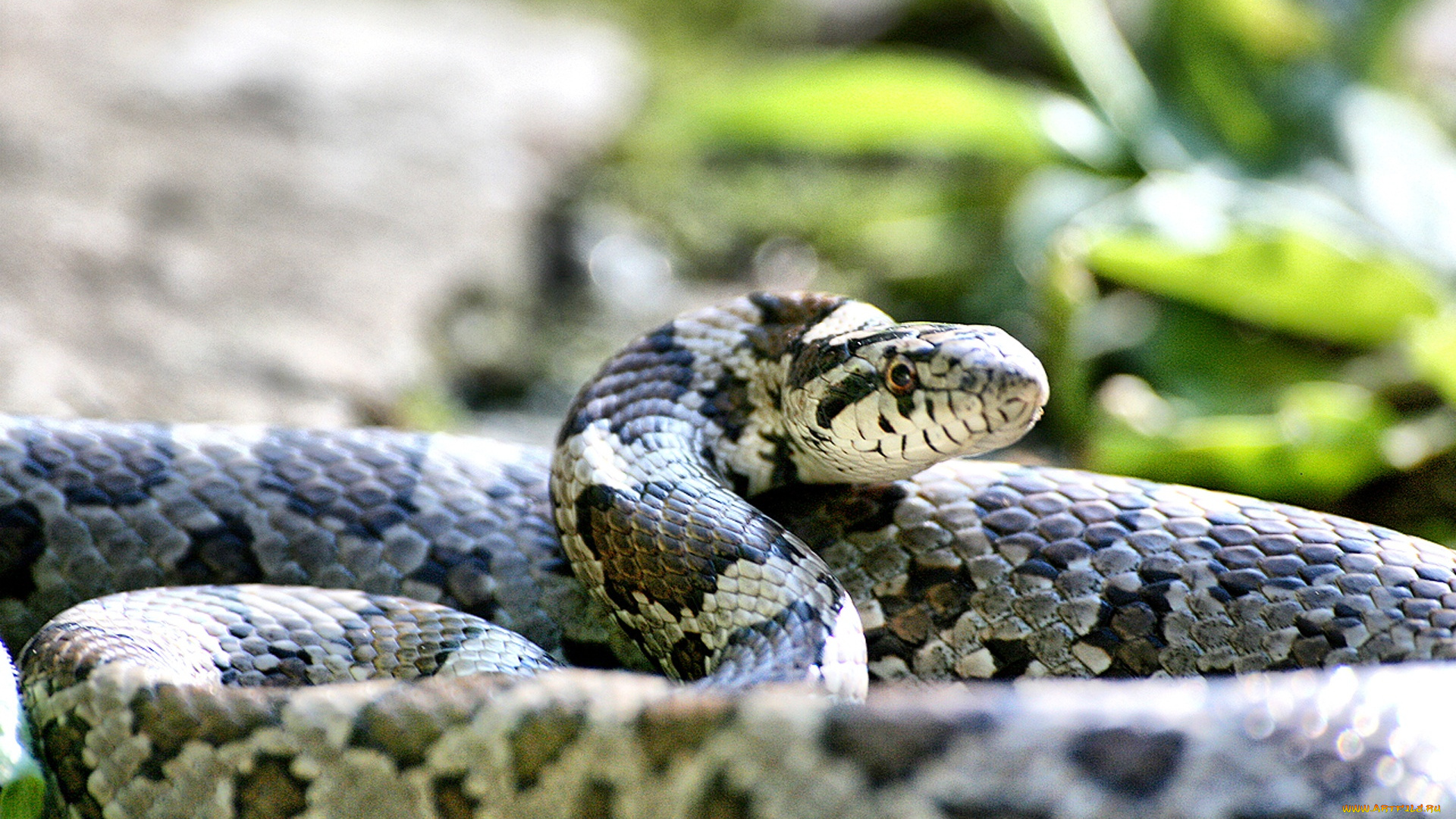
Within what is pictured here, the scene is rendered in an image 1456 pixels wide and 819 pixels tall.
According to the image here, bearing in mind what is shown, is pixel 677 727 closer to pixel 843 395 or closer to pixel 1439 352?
pixel 843 395

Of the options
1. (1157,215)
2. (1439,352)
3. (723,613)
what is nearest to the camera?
(723,613)

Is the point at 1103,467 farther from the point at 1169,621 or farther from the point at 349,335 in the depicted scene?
the point at 349,335

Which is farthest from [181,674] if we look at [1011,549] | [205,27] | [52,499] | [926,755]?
[205,27]

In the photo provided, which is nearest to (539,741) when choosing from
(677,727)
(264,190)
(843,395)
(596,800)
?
(596,800)

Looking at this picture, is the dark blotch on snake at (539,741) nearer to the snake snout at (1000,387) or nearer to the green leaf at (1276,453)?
the snake snout at (1000,387)

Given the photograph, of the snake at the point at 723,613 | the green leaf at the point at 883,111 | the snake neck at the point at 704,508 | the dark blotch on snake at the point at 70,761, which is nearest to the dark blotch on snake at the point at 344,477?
the snake at the point at 723,613

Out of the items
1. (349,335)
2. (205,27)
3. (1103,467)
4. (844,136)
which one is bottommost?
(1103,467)
